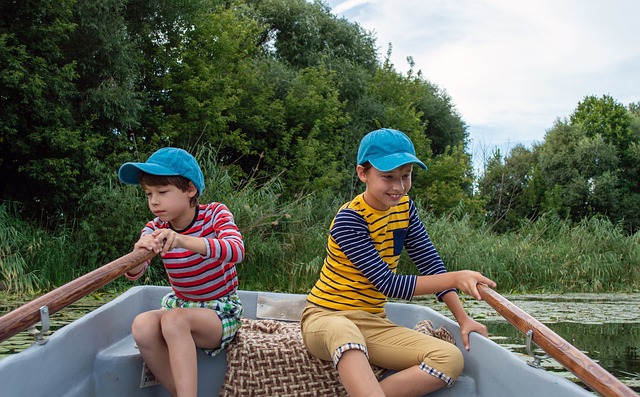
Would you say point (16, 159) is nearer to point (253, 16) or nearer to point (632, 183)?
point (253, 16)

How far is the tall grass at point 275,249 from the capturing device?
19.8ft

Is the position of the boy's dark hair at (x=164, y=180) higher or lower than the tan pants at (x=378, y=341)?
higher

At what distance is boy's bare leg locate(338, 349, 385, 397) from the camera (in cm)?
167

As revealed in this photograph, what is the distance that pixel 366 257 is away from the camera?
6.23 feet

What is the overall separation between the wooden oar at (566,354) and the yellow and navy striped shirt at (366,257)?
26 cm

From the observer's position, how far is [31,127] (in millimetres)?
7969

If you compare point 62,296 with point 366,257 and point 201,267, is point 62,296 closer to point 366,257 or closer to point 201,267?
point 201,267

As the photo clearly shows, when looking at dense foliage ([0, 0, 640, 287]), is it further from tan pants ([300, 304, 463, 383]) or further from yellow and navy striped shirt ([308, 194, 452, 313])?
tan pants ([300, 304, 463, 383])

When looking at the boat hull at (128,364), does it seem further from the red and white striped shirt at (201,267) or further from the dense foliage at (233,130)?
the dense foliage at (233,130)

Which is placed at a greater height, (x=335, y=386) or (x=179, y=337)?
(x=179, y=337)

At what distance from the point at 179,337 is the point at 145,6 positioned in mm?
10246

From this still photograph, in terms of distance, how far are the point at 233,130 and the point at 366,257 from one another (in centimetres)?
1190

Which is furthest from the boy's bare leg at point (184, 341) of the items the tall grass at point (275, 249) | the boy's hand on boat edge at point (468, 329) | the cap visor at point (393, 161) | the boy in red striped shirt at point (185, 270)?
the tall grass at point (275, 249)

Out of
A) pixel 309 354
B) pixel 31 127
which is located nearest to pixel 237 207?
pixel 31 127
